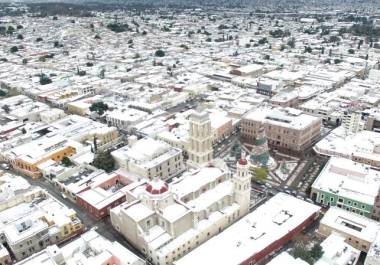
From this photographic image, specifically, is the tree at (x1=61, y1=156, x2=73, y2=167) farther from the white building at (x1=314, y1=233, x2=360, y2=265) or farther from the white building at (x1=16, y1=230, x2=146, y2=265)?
the white building at (x1=314, y1=233, x2=360, y2=265)

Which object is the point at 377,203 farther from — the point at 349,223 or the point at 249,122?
the point at 249,122

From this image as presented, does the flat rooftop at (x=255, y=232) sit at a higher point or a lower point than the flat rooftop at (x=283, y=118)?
lower

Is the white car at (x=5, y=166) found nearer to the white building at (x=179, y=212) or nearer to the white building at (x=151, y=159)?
the white building at (x=151, y=159)

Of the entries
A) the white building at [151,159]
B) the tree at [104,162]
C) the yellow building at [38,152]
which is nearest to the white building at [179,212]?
the white building at [151,159]

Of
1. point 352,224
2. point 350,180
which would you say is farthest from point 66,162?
point 350,180

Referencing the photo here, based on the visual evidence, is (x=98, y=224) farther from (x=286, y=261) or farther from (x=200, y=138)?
(x=286, y=261)

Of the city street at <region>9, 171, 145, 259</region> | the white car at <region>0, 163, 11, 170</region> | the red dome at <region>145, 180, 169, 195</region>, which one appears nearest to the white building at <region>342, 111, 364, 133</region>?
the red dome at <region>145, 180, 169, 195</region>

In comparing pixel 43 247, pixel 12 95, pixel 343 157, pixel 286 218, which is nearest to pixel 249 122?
pixel 343 157
